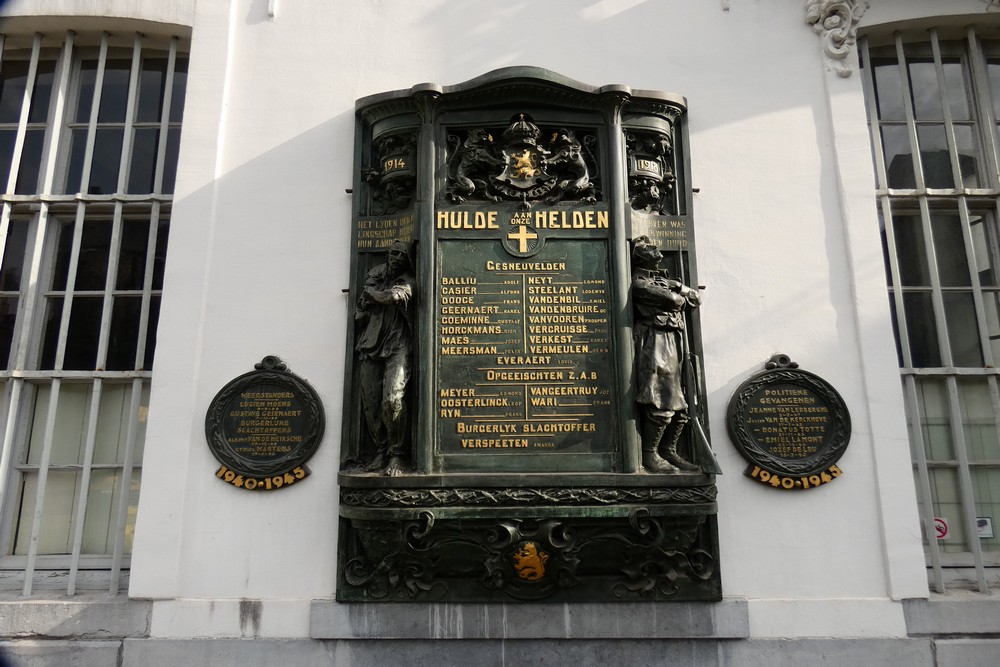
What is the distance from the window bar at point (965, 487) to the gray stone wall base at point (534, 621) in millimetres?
2212

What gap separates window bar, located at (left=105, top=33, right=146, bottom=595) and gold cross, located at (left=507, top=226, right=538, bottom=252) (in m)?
3.75

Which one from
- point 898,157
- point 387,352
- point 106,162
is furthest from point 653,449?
point 106,162

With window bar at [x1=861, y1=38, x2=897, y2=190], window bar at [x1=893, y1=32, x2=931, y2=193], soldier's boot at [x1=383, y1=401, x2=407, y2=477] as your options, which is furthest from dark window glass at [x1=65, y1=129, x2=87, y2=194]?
window bar at [x1=893, y1=32, x2=931, y2=193]

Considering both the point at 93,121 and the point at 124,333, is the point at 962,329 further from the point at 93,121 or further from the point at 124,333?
the point at 93,121

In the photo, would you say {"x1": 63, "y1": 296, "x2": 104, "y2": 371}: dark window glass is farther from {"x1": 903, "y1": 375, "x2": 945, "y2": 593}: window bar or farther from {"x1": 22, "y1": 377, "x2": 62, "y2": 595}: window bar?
{"x1": 903, "y1": 375, "x2": 945, "y2": 593}: window bar

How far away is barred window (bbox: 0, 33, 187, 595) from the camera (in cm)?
649

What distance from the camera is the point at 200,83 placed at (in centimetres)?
692

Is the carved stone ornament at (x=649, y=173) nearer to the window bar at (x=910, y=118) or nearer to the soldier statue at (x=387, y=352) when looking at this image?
the soldier statue at (x=387, y=352)

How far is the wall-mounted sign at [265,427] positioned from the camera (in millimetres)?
6117

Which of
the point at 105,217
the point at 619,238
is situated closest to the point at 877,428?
the point at 619,238

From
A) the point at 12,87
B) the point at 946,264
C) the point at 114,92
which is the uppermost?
the point at 12,87

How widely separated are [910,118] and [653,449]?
175 inches

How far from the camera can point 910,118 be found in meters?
7.14

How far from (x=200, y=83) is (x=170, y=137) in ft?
2.33
